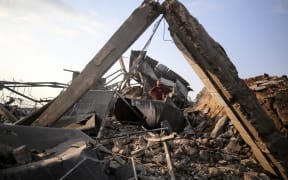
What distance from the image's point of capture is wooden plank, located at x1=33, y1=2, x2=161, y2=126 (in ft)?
10.3

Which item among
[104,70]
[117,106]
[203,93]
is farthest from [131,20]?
[203,93]

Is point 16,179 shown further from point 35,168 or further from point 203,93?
point 203,93

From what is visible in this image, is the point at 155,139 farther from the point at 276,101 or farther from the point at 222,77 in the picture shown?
the point at 276,101

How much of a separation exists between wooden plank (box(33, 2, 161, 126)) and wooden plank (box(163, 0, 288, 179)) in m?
0.29

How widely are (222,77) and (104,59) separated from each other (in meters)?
1.63

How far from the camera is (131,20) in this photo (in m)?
3.27

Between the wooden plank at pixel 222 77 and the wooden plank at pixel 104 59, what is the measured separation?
11.3 inches

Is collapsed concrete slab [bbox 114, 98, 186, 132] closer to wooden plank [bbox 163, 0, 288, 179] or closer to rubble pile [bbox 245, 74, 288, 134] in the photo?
rubble pile [bbox 245, 74, 288, 134]

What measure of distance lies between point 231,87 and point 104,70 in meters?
1.77

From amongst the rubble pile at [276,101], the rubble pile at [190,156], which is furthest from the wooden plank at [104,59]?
the rubble pile at [276,101]

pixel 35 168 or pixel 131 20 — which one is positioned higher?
pixel 131 20

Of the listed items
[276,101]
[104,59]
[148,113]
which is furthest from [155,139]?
[276,101]

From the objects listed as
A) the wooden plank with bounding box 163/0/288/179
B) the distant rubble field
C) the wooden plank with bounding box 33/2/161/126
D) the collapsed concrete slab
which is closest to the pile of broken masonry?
the distant rubble field

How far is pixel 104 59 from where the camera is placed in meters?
3.18
